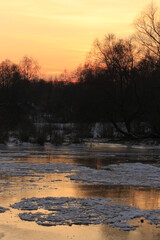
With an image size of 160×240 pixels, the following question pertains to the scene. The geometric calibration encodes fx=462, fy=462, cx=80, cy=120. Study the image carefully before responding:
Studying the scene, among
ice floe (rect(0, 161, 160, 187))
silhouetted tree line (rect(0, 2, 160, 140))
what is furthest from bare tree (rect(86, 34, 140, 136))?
ice floe (rect(0, 161, 160, 187))

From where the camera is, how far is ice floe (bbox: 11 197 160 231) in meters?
8.81

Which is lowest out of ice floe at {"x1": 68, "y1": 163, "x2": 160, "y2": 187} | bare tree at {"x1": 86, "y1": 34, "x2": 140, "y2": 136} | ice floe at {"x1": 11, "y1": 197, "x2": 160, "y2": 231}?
ice floe at {"x1": 11, "y1": 197, "x2": 160, "y2": 231}

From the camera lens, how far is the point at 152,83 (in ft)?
146

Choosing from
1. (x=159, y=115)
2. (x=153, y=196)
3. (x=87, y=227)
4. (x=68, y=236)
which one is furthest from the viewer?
(x=159, y=115)

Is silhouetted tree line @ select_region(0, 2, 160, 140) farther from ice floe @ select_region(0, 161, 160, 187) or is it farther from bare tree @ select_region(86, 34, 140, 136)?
ice floe @ select_region(0, 161, 160, 187)

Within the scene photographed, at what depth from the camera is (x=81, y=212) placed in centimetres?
962

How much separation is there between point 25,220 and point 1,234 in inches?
40.7

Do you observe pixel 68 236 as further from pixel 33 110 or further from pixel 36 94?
pixel 36 94

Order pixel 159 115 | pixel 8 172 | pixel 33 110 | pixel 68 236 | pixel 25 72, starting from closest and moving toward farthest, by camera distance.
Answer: pixel 68 236, pixel 8 172, pixel 159 115, pixel 33 110, pixel 25 72

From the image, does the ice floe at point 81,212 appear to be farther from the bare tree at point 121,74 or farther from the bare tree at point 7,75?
the bare tree at point 7,75

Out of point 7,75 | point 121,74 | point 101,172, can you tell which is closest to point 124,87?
point 121,74

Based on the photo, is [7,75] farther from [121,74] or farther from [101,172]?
[101,172]

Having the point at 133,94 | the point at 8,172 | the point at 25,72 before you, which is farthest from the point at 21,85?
the point at 8,172

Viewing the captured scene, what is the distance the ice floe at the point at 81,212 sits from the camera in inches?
347
